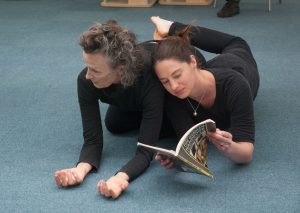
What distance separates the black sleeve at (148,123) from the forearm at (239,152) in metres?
0.28

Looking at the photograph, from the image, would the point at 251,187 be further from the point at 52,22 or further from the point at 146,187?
the point at 52,22

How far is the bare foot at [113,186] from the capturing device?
1565 mm

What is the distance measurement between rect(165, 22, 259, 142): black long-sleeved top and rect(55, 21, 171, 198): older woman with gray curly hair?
11 cm

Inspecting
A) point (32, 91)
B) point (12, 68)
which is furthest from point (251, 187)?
point (12, 68)

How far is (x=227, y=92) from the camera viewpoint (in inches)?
67.1

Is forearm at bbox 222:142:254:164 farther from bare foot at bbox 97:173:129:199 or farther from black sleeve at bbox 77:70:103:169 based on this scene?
black sleeve at bbox 77:70:103:169

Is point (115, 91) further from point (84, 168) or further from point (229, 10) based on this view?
point (229, 10)

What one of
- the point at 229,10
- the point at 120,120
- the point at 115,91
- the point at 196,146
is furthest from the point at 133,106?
the point at 229,10

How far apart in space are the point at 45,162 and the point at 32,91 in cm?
77

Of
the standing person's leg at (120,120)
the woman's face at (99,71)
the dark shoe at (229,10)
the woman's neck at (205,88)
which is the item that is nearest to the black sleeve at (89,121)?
the woman's face at (99,71)

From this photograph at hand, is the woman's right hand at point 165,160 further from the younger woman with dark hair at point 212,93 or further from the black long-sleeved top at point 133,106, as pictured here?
the black long-sleeved top at point 133,106

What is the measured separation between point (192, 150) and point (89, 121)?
18.4 inches

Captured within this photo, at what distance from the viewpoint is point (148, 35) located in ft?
11.3

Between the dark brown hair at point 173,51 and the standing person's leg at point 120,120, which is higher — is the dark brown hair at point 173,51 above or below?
above
